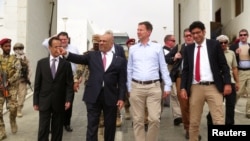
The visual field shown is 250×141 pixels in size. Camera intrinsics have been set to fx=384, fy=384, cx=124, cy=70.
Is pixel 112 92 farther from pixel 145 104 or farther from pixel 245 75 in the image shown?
pixel 245 75

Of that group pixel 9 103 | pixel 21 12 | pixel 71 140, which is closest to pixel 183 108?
pixel 71 140

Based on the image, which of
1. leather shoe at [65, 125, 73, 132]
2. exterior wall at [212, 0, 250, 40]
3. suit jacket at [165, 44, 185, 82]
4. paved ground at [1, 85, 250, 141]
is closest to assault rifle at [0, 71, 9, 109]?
paved ground at [1, 85, 250, 141]

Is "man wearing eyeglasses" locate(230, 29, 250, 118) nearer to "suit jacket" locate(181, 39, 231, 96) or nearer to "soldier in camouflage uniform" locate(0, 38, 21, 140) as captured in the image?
"suit jacket" locate(181, 39, 231, 96)

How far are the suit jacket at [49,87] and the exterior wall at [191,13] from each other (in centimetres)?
755

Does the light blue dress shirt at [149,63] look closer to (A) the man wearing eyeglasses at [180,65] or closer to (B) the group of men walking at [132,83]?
(B) the group of men walking at [132,83]

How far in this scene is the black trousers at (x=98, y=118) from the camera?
5750mm

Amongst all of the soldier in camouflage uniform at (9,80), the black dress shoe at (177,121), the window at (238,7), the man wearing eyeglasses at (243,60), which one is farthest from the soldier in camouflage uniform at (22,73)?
the window at (238,7)

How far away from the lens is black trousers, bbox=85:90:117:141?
18.9 ft

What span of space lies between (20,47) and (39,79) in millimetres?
3747

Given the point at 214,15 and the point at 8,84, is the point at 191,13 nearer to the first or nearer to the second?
the point at 8,84

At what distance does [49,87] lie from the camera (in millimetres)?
5969

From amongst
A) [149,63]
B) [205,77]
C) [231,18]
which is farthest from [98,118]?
[231,18]

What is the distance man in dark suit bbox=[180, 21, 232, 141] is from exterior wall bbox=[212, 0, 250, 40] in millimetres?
9539

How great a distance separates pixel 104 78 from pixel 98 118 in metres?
0.62
